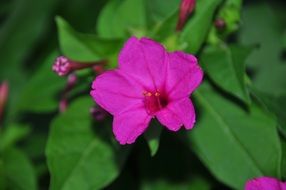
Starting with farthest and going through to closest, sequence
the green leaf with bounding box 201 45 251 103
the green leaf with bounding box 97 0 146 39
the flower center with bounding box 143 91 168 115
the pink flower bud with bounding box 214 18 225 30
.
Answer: the green leaf with bounding box 97 0 146 39 → the pink flower bud with bounding box 214 18 225 30 → the green leaf with bounding box 201 45 251 103 → the flower center with bounding box 143 91 168 115

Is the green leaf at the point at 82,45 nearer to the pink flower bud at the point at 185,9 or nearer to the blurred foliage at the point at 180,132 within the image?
the blurred foliage at the point at 180,132

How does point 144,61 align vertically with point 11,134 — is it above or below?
above

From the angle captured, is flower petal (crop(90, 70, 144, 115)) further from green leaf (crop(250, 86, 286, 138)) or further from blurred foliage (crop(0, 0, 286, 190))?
green leaf (crop(250, 86, 286, 138))

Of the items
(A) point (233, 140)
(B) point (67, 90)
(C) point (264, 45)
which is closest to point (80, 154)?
(B) point (67, 90)

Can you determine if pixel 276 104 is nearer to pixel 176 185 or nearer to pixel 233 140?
pixel 233 140

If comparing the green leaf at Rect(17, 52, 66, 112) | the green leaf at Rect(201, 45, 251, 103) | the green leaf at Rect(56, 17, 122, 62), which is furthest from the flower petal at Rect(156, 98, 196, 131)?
the green leaf at Rect(17, 52, 66, 112)

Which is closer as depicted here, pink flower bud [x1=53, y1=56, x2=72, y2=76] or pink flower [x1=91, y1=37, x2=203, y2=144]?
pink flower [x1=91, y1=37, x2=203, y2=144]

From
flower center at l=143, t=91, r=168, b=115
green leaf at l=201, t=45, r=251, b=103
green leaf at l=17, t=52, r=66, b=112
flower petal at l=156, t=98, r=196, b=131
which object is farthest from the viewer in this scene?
green leaf at l=17, t=52, r=66, b=112
